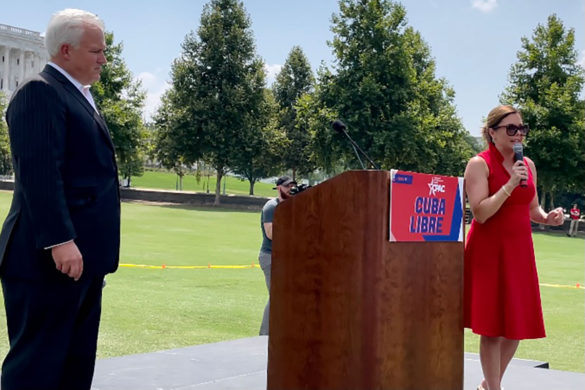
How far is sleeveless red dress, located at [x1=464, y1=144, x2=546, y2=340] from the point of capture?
14.8ft

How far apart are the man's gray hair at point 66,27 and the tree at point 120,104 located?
54.1 meters

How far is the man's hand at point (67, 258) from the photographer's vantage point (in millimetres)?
3129

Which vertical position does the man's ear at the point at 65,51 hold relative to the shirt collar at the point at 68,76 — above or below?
above

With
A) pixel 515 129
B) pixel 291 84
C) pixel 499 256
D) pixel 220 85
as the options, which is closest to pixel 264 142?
pixel 220 85

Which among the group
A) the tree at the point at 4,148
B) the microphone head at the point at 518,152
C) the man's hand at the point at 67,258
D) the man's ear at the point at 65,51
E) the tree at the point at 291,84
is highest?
the tree at the point at 291,84

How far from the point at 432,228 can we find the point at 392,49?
49.0 meters

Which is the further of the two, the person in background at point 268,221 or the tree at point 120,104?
the tree at point 120,104

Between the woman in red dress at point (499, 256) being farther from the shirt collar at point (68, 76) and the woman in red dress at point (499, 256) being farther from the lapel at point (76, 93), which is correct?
the shirt collar at point (68, 76)

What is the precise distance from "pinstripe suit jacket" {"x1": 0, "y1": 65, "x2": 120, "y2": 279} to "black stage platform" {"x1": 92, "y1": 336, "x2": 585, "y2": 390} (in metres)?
1.82

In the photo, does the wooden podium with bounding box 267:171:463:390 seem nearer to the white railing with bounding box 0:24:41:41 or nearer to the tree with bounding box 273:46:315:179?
the tree with bounding box 273:46:315:179

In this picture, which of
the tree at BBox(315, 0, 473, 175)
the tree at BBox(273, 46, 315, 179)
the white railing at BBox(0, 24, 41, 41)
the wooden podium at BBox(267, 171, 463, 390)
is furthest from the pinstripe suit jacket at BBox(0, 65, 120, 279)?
the white railing at BBox(0, 24, 41, 41)

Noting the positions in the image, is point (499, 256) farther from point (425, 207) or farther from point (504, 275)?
point (425, 207)

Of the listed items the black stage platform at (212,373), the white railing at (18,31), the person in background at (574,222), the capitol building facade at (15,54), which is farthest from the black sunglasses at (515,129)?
the white railing at (18,31)

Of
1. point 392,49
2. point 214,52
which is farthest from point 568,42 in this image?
point 214,52
